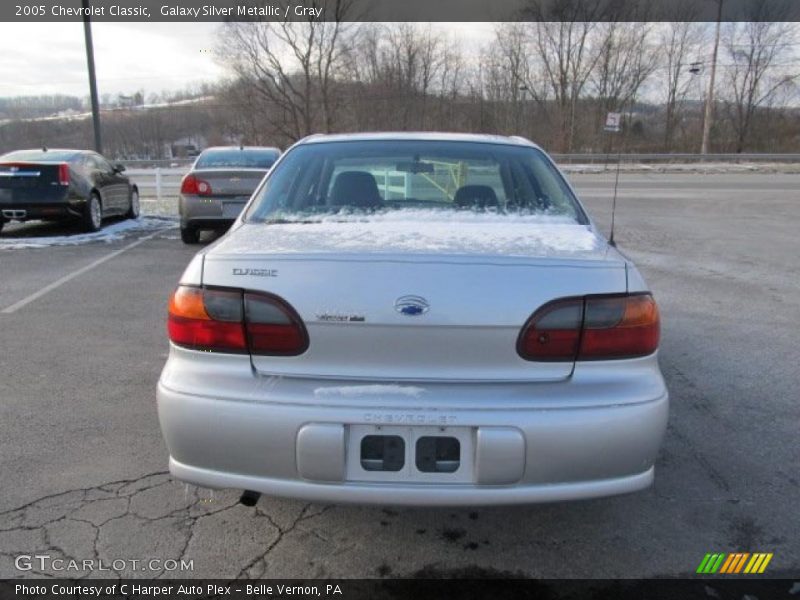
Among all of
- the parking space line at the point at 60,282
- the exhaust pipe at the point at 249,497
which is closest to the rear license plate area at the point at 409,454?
the exhaust pipe at the point at 249,497

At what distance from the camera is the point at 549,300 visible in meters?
2.02

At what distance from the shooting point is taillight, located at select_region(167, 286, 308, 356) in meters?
2.05

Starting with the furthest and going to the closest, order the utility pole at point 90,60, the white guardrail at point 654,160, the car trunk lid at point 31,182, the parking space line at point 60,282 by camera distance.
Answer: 1. the white guardrail at point 654,160
2. the utility pole at point 90,60
3. the car trunk lid at point 31,182
4. the parking space line at point 60,282

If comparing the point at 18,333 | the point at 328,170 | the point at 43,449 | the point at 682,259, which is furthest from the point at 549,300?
the point at 682,259

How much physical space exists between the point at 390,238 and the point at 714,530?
68.4 inches

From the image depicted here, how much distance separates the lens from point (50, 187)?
970 cm

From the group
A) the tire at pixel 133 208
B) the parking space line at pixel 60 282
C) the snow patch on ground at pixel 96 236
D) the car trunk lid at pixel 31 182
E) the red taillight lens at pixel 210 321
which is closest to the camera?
the red taillight lens at pixel 210 321

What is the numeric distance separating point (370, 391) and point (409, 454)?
0.23 metres

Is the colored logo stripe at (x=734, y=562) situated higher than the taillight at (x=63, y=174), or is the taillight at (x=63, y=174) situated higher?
the taillight at (x=63, y=174)

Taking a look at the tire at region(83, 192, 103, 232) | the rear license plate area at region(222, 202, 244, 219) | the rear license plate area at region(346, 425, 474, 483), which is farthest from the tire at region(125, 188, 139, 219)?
the rear license plate area at region(346, 425, 474, 483)

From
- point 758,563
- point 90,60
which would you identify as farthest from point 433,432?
point 90,60

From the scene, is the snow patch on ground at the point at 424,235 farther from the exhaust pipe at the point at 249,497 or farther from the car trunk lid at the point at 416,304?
the exhaust pipe at the point at 249,497

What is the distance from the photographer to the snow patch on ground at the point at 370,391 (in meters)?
2.00

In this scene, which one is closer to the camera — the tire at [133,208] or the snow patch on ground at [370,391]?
the snow patch on ground at [370,391]
